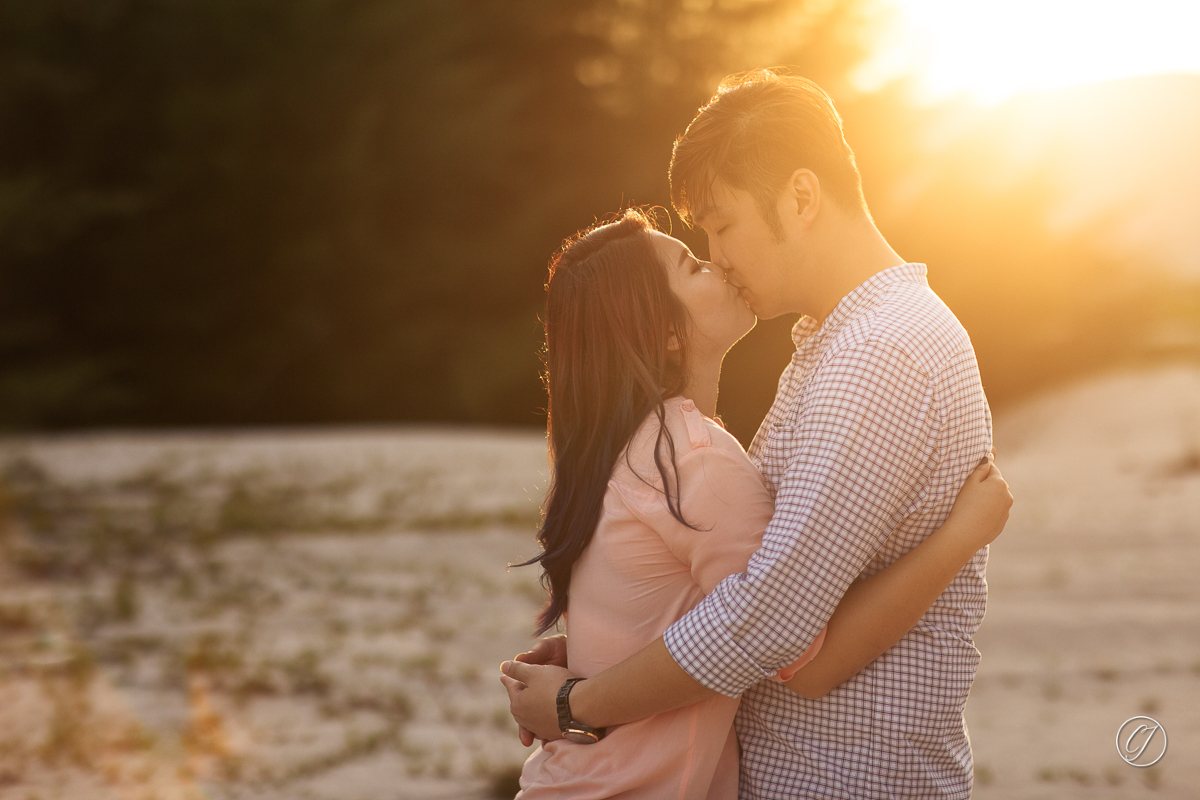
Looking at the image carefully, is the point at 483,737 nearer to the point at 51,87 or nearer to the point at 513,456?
the point at 513,456

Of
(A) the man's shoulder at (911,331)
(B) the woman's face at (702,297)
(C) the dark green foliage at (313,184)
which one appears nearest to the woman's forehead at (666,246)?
(B) the woman's face at (702,297)

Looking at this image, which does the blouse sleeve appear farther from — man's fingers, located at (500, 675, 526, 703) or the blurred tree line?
the blurred tree line

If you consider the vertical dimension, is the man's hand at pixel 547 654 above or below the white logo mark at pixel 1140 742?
above

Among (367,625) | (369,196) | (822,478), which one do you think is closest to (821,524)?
(822,478)

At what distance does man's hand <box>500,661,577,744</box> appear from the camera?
1661 mm

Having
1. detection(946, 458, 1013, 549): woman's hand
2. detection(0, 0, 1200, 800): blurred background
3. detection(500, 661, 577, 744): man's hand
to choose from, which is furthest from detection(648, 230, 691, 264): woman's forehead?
detection(0, 0, 1200, 800): blurred background

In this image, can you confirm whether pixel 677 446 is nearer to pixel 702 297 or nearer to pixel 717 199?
pixel 702 297

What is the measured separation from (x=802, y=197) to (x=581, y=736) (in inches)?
34.5

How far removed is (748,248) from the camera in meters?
1.71

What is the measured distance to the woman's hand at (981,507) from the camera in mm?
1524

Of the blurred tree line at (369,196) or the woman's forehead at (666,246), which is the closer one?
the woman's forehead at (666,246)

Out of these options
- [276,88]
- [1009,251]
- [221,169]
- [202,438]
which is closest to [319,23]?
[276,88]

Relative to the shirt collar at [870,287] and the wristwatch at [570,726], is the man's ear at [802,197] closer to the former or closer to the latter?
the shirt collar at [870,287]

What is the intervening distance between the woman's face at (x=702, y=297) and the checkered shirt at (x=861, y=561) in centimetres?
14
